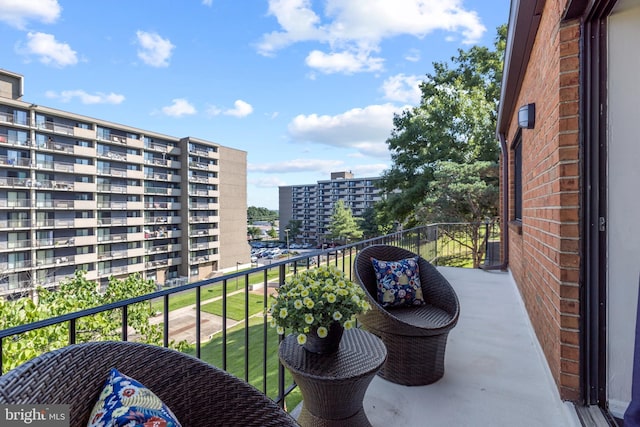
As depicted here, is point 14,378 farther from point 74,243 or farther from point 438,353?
point 74,243

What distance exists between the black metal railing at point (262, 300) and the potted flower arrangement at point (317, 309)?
0.21m

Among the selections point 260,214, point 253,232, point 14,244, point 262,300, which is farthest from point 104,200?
point 260,214

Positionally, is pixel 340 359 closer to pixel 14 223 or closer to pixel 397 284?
pixel 397 284

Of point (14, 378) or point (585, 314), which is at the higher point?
point (14, 378)

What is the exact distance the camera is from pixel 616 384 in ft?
4.93

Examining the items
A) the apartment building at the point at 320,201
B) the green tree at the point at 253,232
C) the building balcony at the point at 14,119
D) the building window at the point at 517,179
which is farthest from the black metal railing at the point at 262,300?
the green tree at the point at 253,232

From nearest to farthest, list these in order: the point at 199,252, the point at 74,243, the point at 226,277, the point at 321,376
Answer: the point at 321,376 → the point at 226,277 → the point at 74,243 → the point at 199,252

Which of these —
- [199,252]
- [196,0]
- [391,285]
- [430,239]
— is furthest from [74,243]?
[391,285]

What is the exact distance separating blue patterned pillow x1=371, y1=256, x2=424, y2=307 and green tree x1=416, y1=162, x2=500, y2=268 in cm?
753

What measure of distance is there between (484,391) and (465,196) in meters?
9.12

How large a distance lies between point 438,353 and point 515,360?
0.74 meters

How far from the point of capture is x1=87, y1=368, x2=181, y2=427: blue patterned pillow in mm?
738

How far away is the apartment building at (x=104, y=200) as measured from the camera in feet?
73.0

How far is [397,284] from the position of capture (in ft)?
8.26
